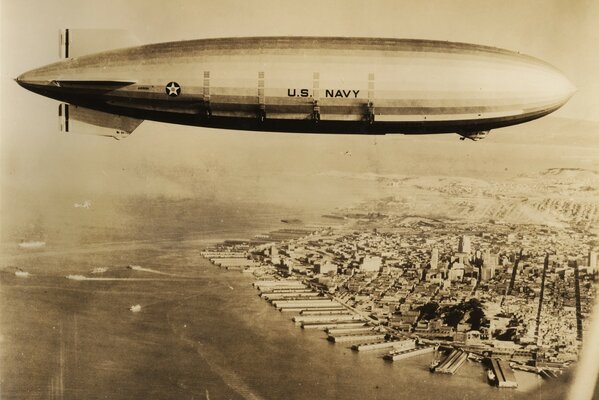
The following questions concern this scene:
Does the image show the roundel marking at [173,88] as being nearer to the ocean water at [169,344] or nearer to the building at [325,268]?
the ocean water at [169,344]

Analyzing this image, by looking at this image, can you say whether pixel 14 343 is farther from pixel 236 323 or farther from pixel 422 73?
pixel 422 73

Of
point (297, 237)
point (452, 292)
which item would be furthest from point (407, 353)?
point (297, 237)

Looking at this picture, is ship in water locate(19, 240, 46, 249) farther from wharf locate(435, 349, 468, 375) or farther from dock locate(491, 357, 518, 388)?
dock locate(491, 357, 518, 388)

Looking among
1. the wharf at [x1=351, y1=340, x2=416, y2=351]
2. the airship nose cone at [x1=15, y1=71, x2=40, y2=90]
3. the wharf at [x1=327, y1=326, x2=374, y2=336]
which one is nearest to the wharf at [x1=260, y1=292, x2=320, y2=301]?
the wharf at [x1=327, y1=326, x2=374, y2=336]

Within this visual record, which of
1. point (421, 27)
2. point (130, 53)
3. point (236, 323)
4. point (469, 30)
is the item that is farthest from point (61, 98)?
point (469, 30)

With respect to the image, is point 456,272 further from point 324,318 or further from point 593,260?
point 324,318
